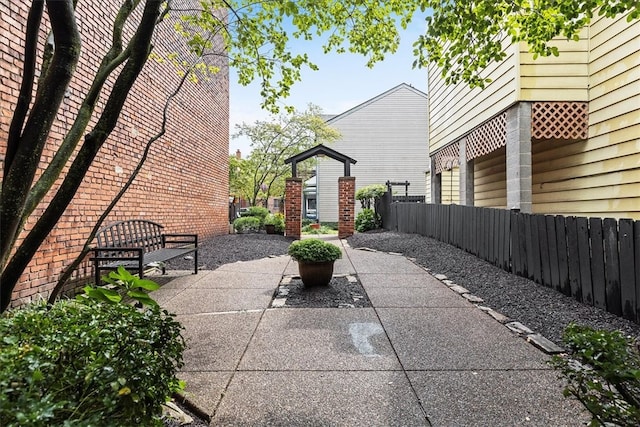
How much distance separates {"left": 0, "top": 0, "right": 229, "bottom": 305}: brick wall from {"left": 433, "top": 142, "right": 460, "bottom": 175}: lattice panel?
7.21 meters

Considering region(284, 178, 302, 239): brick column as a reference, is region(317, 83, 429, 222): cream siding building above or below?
above

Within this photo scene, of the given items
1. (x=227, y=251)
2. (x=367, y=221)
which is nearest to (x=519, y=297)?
(x=227, y=251)

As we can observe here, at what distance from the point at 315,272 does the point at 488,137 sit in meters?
5.27

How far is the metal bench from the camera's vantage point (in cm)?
459

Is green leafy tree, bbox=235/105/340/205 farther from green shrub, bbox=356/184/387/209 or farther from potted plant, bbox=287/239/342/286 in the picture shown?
potted plant, bbox=287/239/342/286

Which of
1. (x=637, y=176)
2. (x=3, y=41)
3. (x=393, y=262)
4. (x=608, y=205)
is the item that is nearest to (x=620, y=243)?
(x=637, y=176)

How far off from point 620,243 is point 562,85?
Result: 12.7 ft

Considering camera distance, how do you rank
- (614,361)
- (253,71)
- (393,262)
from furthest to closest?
(393,262), (253,71), (614,361)

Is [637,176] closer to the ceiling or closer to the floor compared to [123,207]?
closer to the ceiling

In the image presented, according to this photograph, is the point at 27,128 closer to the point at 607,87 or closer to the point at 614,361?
the point at 614,361

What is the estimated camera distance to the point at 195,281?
5.74 meters

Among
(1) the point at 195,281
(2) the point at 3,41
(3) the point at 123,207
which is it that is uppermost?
(2) the point at 3,41

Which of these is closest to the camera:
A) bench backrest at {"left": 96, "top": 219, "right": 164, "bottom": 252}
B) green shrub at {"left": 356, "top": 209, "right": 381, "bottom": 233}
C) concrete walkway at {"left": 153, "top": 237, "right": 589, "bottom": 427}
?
concrete walkway at {"left": 153, "top": 237, "right": 589, "bottom": 427}

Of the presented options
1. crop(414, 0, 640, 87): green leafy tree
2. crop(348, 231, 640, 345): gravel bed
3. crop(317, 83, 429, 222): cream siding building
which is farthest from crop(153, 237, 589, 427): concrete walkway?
crop(317, 83, 429, 222): cream siding building
